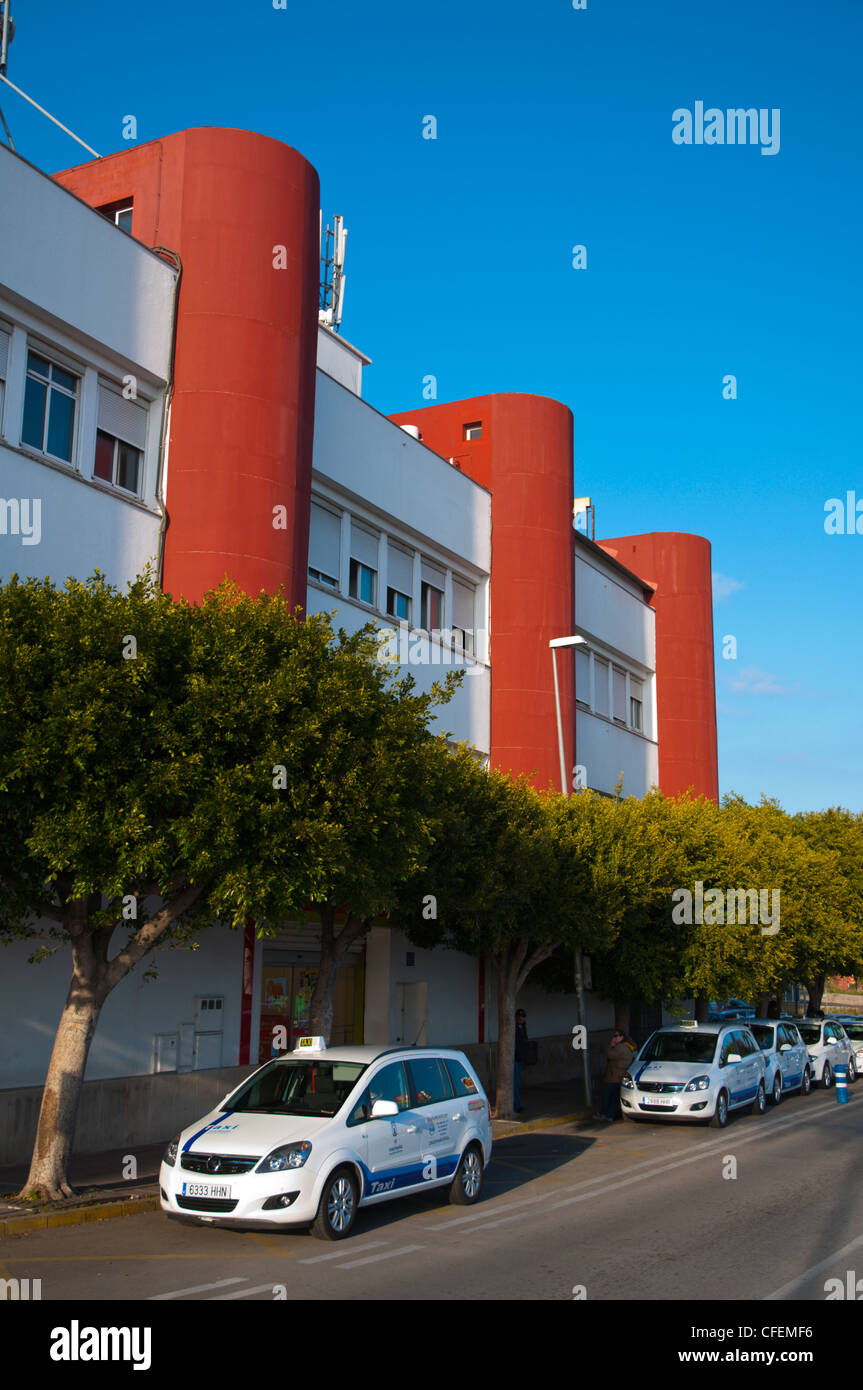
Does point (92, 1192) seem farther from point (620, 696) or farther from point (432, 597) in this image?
point (620, 696)

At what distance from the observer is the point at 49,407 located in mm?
16266

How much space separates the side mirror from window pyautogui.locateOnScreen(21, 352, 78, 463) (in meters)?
9.97

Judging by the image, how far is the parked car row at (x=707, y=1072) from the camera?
1964 centimetres

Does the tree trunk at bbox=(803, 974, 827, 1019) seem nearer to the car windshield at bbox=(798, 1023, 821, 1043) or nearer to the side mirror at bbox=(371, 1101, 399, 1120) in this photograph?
the car windshield at bbox=(798, 1023, 821, 1043)

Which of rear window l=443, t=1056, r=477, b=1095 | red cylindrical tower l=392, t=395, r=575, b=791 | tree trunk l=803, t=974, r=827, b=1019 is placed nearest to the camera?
rear window l=443, t=1056, r=477, b=1095

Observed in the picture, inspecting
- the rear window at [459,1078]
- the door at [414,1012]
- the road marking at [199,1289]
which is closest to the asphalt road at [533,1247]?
the road marking at [199,1289]

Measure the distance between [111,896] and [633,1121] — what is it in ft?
42.3

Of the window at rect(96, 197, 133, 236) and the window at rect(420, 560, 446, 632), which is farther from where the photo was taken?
the window at rect(420, 560, 446, 632)

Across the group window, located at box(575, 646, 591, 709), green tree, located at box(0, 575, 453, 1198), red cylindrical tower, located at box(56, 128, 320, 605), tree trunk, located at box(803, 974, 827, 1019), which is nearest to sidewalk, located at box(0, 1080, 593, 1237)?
green tree, located at box(0, 575, 453, 1198)

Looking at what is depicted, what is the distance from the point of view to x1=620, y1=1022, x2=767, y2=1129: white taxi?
1959cm

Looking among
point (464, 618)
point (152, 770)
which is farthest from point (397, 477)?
point (152, 770)

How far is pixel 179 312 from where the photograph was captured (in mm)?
18266

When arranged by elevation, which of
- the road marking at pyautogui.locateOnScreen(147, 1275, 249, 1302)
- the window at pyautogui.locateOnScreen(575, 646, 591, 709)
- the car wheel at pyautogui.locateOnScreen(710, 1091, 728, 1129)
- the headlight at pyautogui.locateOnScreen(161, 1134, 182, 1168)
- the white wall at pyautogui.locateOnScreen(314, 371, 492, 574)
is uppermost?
the white wall at pyautogui.locateOnScreen(314, 371, 492, 574)

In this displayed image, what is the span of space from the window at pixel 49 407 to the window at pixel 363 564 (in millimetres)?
6874
